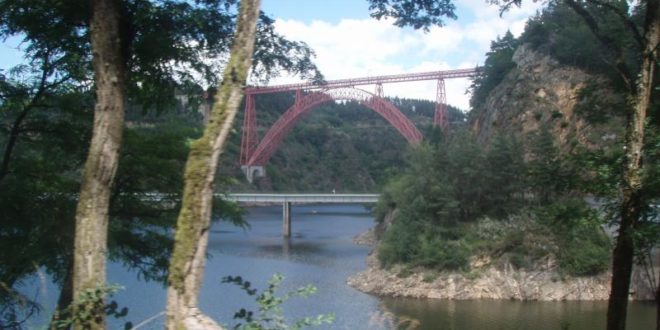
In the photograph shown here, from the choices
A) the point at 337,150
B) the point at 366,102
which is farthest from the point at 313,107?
the point at 337,150

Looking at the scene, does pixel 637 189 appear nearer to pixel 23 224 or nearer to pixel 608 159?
pixel 608 159

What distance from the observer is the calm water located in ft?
44.8

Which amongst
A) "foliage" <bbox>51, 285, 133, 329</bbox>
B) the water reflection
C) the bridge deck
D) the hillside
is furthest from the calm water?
the hillside

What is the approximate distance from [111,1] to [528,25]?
34.1 metres

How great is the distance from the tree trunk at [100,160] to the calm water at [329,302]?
1607mm

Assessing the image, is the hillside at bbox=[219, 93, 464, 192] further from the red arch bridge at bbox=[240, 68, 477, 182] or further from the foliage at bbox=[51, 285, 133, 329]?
the foliage at bbox=[51, 285, 133, 329]

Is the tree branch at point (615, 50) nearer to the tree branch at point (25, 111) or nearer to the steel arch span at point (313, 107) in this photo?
the tree branch at point (25, 111)

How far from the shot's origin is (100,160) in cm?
319

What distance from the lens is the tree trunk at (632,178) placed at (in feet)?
15.9

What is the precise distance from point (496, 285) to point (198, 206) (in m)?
19.2

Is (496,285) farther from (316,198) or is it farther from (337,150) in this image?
(337,150)

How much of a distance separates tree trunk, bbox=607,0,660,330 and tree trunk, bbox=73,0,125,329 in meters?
3.47

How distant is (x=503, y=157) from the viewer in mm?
24250

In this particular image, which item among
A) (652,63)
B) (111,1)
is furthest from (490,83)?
(111,1)
